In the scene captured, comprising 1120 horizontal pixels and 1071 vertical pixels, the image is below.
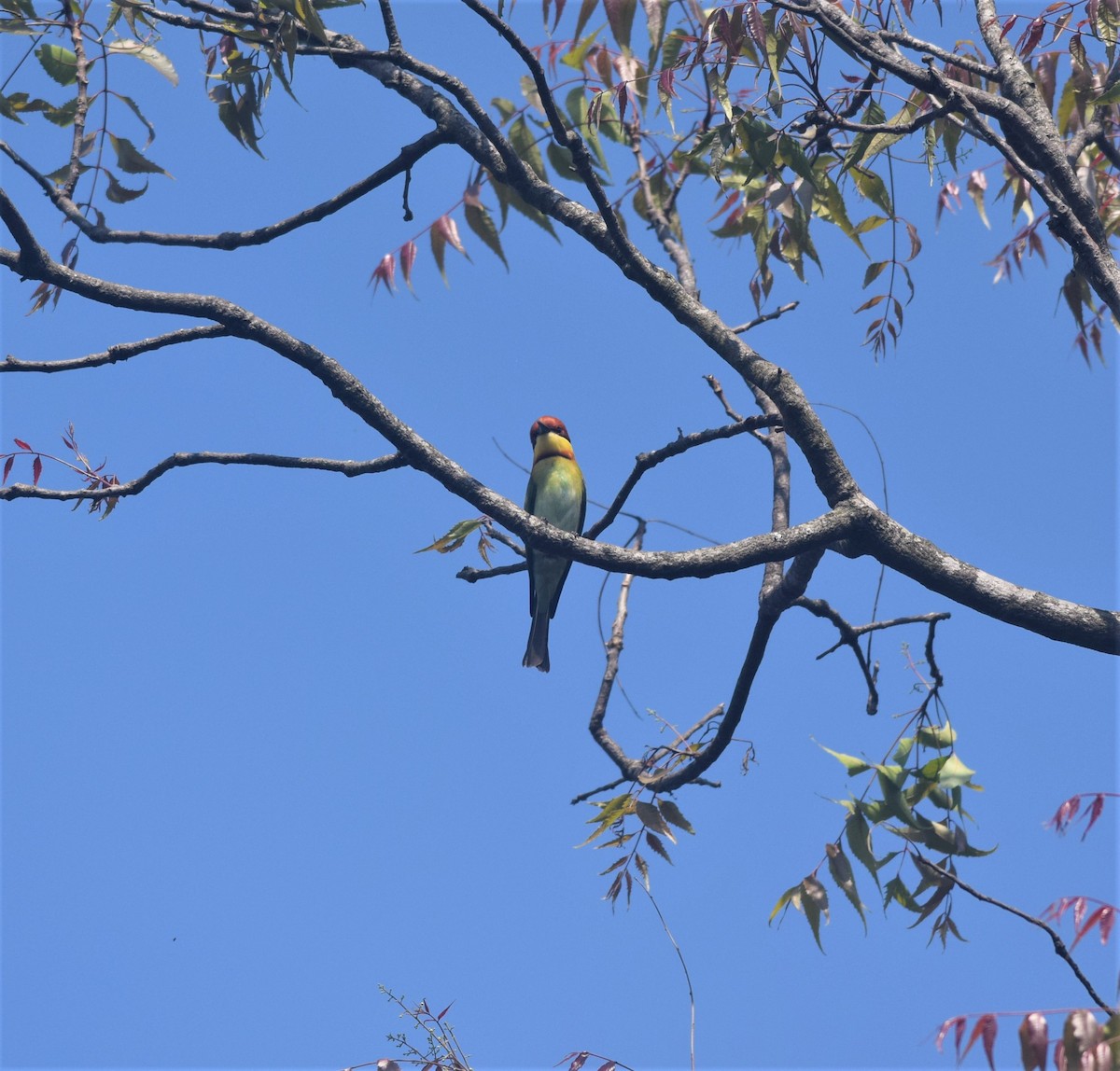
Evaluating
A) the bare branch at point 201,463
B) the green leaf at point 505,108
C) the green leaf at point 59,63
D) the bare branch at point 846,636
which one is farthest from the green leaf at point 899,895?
the green leaf at point 59,63

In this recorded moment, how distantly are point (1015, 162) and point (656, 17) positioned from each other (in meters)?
1.36

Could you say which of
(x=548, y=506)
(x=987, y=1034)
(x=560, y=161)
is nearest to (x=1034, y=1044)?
(x=987, y=1034)

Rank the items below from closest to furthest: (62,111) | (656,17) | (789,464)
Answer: (656,17) < (62,111) < (789,464)

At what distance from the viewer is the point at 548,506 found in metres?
8.48

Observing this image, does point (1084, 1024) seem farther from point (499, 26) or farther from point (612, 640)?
point (499, 26)

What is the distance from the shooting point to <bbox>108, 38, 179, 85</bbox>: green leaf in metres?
3.81

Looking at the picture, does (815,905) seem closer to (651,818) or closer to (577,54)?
(651,818)

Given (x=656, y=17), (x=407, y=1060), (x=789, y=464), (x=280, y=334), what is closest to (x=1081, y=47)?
(x=656, y=17)

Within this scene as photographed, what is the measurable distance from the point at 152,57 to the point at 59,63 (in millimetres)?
409

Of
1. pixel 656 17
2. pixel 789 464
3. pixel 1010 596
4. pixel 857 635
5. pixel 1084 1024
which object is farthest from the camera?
pixel 789 464

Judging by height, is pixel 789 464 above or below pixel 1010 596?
above

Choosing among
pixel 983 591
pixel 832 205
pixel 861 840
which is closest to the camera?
pixel 983 591

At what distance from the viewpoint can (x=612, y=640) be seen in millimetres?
5125

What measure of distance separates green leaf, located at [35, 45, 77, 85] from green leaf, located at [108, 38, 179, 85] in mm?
179
